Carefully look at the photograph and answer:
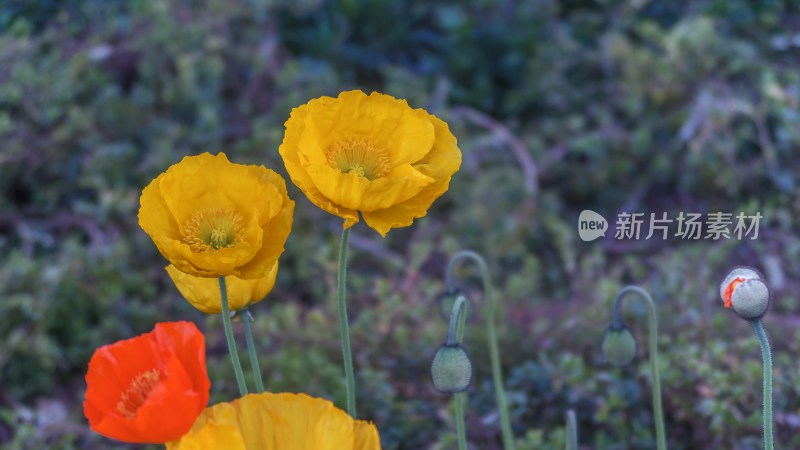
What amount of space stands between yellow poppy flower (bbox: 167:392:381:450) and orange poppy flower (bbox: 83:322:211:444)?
0.09ft

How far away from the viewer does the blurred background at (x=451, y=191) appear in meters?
1.78

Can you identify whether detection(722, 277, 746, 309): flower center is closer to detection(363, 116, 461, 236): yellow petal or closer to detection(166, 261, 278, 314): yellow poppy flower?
detection(363, 116, 461, 236): yellow petal

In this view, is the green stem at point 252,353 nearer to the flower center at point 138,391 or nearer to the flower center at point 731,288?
the flower center at point 138,391

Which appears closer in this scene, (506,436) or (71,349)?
(506,436)

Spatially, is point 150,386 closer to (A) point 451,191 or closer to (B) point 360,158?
(B) point 360,158

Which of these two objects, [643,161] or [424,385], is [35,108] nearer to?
[424,385]

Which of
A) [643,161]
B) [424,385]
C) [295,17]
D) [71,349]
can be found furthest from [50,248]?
[643,161]

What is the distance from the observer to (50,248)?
2.29 m

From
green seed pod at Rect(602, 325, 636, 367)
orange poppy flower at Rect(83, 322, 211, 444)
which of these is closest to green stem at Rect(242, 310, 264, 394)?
orange poppy flower at Rect(83, 322, 211, 444)

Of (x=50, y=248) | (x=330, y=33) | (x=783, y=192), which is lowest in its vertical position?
(x=783, y=192)

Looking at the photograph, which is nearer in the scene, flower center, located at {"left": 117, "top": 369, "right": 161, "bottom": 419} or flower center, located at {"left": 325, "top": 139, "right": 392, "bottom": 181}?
flower center, located at {"left": 117, "top": 369, "right": 161, "bottom": 419}

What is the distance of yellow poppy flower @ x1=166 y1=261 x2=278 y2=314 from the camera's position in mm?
1013

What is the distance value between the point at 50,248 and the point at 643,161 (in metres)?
1.64

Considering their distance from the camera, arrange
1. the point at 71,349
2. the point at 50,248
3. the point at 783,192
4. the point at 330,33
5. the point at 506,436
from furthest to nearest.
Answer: the point at 330,33 → the point at 783,192 → the point at 50,248 → the point at 71,349 → the point at 506,436
